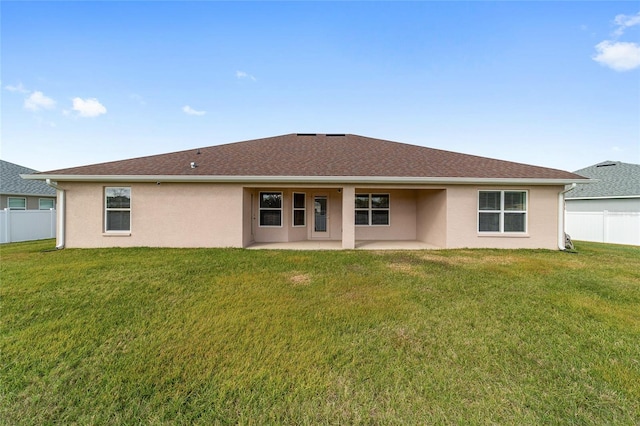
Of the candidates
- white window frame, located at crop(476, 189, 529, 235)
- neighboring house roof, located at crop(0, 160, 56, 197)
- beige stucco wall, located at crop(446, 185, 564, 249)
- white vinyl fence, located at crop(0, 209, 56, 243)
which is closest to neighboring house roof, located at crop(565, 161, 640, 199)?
beige stucco wall, located at crop(446, 185, 564, 249)

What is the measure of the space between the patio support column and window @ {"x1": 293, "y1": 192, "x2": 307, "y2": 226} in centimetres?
281

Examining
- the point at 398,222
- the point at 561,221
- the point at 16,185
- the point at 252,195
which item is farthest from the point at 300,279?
the point at 16,185

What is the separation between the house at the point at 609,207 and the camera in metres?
13.3

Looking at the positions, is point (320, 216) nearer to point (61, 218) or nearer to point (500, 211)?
point (500, 211)

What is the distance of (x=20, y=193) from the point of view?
50.9ft

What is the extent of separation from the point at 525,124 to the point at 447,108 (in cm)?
443

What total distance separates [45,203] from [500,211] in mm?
25856

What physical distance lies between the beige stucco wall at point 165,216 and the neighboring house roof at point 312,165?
1.85ft

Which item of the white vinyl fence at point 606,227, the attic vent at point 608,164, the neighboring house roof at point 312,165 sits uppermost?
the attic vent at point 608,164

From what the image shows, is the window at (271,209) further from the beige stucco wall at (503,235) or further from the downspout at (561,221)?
the downspout at (561,221)

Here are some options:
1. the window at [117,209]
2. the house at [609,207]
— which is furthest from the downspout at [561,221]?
the window at [117,209]

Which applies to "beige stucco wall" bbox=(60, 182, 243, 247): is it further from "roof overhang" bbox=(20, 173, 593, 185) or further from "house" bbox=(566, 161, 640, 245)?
"house" bbox=(566, 161, 640, 245)

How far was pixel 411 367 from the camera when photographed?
3.08 m

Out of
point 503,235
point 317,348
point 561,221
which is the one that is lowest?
point 317,348
